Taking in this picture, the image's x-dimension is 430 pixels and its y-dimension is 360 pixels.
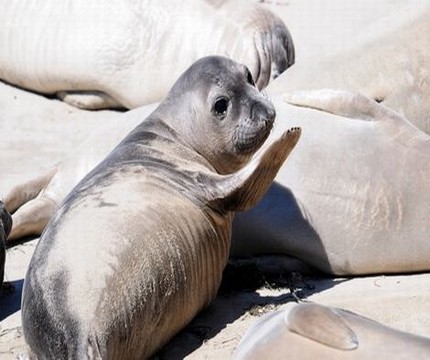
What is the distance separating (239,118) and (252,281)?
0.65 meters

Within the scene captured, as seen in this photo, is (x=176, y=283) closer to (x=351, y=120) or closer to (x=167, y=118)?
(x=167, y=118)

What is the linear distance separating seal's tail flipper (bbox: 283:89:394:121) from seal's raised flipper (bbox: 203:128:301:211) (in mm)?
902

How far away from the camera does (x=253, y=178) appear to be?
499cm

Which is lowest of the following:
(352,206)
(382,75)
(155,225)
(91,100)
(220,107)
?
(91,100)

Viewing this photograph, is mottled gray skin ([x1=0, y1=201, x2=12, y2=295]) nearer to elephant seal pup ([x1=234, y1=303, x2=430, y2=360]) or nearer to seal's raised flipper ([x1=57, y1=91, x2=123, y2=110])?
elephant seal pup ([x1=234, y1=303, x2=430, y2=360])

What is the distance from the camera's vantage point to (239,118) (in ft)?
17.3

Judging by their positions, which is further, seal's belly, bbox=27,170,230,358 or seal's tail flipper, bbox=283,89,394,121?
seal's tail flipper, bbox=283,89,394,121

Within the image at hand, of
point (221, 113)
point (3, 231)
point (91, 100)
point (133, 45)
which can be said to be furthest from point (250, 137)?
point (91, 100)

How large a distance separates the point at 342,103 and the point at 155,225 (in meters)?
1.35

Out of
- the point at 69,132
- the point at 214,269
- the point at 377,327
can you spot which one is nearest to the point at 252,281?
the point at 214,269

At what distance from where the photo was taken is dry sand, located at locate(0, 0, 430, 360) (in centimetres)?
492

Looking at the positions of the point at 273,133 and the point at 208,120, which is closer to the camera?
the point at 208,120

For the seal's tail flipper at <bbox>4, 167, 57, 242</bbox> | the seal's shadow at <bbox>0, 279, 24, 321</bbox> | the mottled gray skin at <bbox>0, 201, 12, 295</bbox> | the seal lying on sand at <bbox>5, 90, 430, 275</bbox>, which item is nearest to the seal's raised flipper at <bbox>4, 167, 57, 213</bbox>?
the seal's tail flipper at <bbox>4, 167, 57, 242</bbox>

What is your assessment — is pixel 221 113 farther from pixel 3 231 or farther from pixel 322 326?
pixel 322 326
